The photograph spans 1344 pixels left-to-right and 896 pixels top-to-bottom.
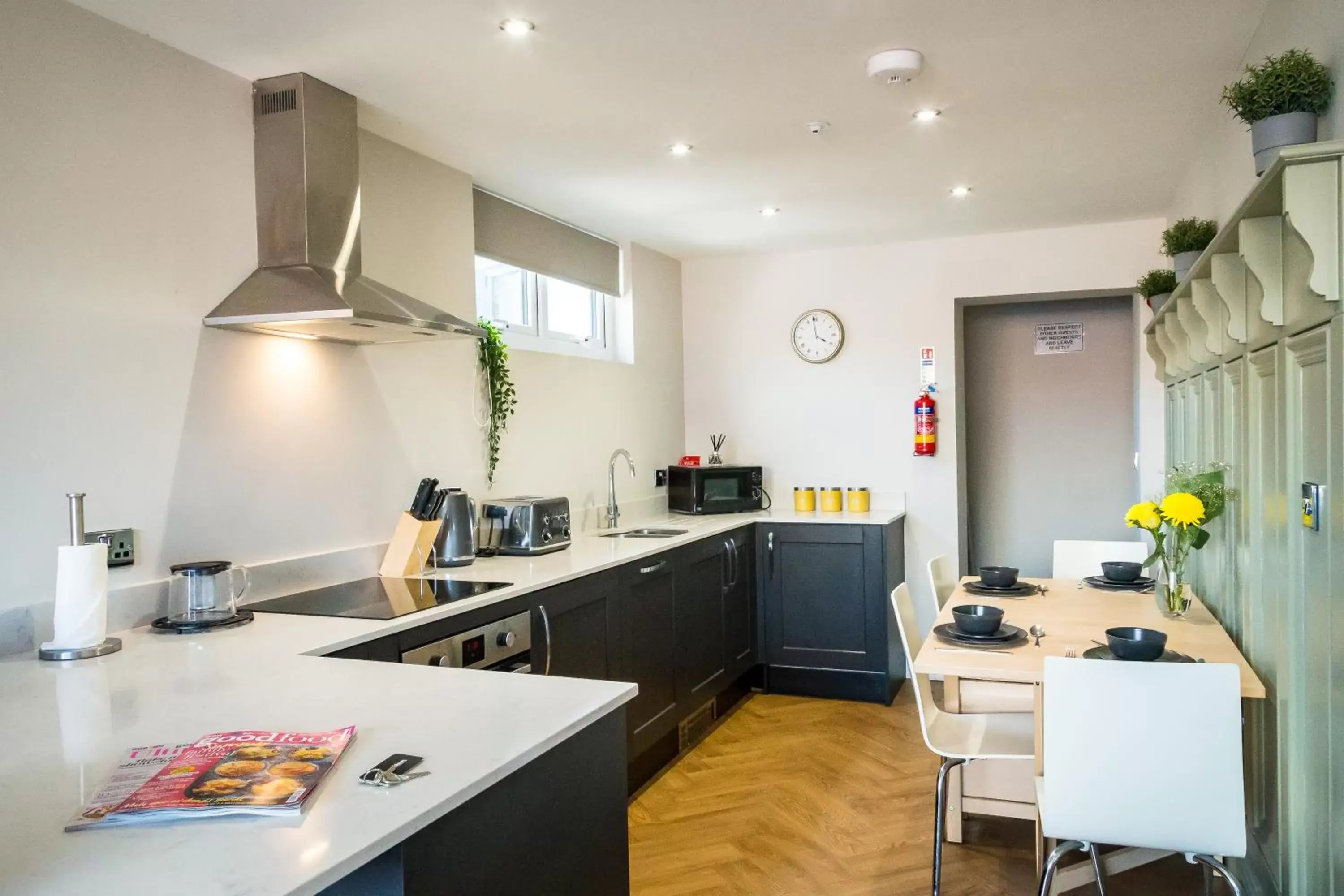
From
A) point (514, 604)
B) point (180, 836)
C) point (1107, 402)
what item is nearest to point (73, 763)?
point (180, 836)

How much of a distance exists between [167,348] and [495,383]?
146cm

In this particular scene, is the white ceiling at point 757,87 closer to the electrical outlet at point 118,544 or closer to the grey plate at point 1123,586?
the electrical outlet at point 118,544

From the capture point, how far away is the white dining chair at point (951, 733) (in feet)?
8.22

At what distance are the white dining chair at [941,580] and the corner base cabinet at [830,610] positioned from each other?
1065 mm

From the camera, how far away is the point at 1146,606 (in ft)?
9.45

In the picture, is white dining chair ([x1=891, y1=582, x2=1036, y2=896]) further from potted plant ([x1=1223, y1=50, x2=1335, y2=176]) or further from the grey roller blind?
the grey roller blind

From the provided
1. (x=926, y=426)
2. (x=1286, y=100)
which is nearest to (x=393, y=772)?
(x=1286, y=100)

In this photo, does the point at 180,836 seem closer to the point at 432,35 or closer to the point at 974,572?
the point at 432,35

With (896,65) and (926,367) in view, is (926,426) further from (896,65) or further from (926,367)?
(896,65)

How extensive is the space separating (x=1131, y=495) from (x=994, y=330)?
1.16 m

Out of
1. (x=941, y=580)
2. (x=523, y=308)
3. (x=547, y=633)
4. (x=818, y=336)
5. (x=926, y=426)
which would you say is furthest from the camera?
(x=818, y=336)

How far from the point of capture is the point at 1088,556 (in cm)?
374

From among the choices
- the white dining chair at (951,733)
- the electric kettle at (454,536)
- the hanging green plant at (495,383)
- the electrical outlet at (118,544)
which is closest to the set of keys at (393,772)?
the electrical outlet at (118,544)

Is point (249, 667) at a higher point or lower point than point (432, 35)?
lower
